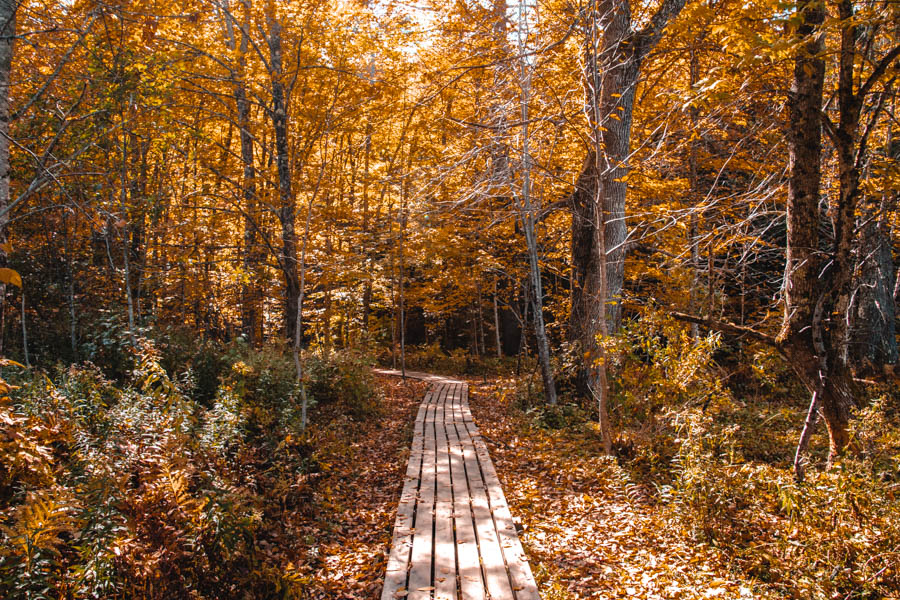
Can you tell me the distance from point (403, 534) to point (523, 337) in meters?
8.22

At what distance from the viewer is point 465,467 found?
Answer: 19.2 feet

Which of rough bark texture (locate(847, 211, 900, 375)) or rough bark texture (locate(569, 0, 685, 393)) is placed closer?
rough bark texture (locate(569, 0, 685, 393))

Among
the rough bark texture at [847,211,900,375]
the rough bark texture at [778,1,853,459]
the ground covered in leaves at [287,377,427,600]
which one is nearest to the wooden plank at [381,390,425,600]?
the ground covered in leaves at [287,377,427,600]

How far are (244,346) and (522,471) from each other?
17.6ft

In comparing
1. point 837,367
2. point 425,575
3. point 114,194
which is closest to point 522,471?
point 425,575

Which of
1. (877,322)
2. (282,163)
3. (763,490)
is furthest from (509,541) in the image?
(877,322)

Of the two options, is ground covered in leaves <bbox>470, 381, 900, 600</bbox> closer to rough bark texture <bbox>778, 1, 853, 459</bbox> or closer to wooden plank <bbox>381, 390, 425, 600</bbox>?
rough bark texture <bbox>778, 1, 853, 459</bbox>

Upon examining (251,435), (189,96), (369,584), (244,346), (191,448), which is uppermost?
(189,96)

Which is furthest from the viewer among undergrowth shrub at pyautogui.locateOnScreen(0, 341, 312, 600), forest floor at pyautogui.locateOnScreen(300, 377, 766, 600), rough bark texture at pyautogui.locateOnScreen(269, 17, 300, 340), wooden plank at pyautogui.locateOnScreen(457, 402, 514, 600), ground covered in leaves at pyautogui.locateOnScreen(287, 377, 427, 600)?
rough bark texture at pyautogui.locateOnScreen(269, 17, 300, 340)

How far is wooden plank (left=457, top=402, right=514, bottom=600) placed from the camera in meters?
3.28

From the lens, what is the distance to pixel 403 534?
13.5 ft

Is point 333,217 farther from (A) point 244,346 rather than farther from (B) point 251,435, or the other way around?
(B) point 251,435

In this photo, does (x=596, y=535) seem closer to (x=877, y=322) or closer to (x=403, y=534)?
(x=403, y=534)

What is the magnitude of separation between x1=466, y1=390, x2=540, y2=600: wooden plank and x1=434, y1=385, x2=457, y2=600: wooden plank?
393 millimetres
